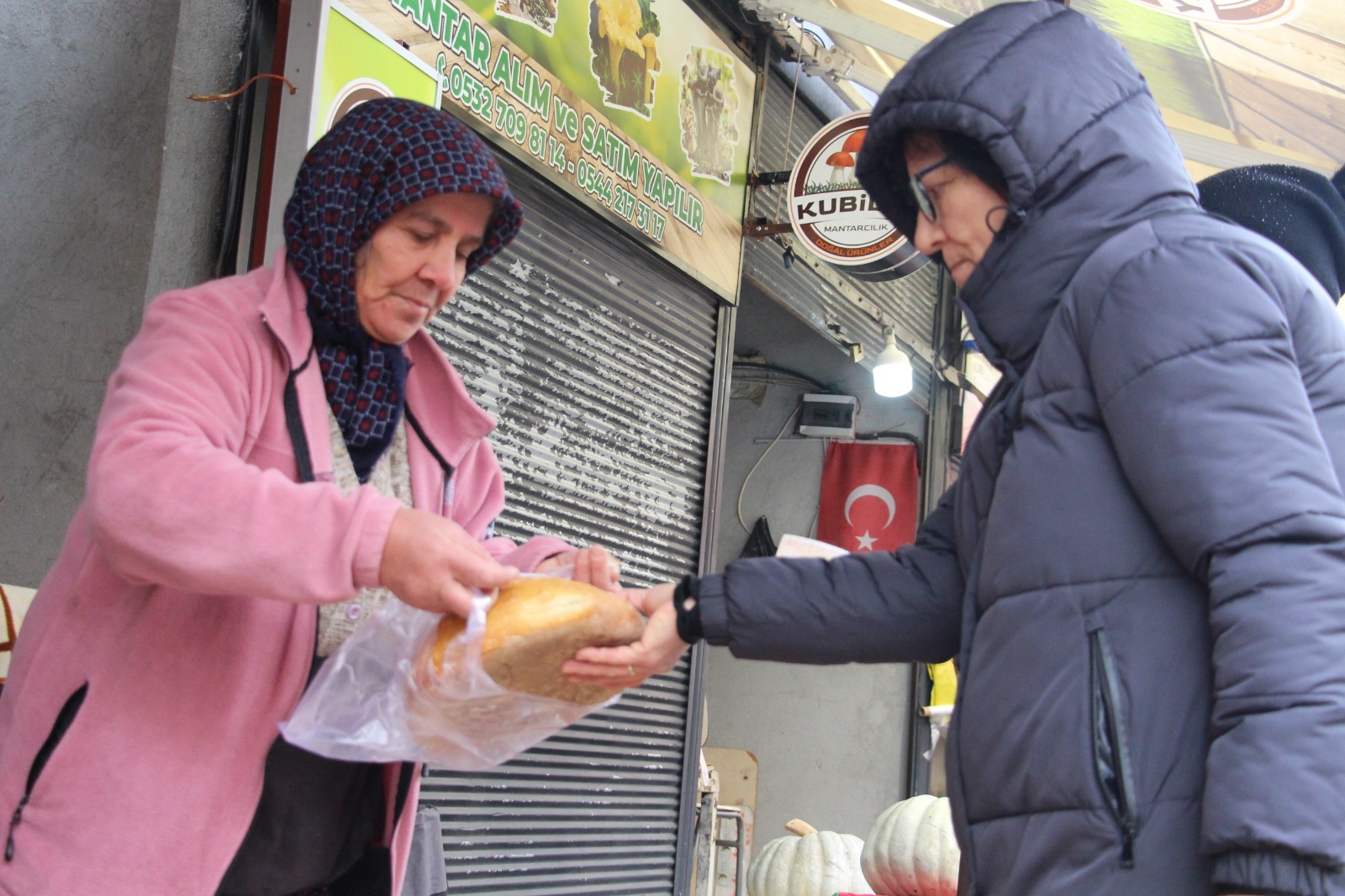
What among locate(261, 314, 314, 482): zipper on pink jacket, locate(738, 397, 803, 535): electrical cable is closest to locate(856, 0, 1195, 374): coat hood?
locate(261, 314, 314, 482): zipper on pink jacket

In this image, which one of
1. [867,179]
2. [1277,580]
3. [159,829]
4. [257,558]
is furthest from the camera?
[867,179]

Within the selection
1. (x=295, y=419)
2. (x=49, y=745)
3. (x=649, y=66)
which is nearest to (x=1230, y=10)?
(x=649, y=66)

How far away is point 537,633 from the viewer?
1.66 metres

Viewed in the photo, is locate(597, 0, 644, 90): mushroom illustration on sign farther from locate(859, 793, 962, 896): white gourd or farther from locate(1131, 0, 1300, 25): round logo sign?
locate(859, 793, 962, 896): white gourd

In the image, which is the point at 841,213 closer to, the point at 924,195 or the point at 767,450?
the point at 767,450

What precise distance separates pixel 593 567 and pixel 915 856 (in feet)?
11.2

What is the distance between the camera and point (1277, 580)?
1.31 m

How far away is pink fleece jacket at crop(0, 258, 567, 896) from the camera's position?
145 cm

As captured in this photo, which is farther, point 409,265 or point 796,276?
point 796,276

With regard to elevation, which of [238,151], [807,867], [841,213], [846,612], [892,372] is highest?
[841,213]

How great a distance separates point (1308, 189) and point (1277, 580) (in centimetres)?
139

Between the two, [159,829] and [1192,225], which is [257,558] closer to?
[159,829]

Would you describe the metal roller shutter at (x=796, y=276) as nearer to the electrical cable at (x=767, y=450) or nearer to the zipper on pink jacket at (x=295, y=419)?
the electrical cable at (x=767, y=450)

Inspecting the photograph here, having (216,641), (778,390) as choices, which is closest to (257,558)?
(216,641)
